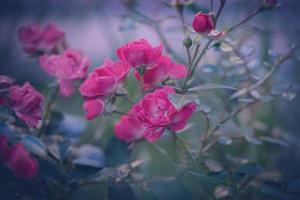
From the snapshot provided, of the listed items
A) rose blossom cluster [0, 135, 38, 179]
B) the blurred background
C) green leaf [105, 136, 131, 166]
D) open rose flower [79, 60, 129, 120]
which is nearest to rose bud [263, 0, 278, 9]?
the blurred background

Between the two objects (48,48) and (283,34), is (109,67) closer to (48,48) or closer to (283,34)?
(48,48)

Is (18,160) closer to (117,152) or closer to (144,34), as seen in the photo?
(117,152)

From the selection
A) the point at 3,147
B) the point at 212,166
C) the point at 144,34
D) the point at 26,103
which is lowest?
the point at 144,34

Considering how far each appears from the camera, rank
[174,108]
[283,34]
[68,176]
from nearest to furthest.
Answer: [174,108] < [68,176] < [283,34]

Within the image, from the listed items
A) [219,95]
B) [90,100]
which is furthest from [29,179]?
[219,95]

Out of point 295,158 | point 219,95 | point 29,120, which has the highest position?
point 29,120

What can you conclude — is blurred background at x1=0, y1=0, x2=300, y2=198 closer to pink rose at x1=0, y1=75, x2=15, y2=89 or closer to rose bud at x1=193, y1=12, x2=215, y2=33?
rose bud at x1=193, y1=12, x2=215, y2=33

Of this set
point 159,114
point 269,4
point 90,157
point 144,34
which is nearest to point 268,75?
point 269,4
